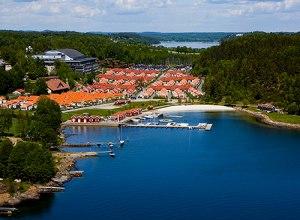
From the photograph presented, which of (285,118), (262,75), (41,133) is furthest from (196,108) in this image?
(41,133)

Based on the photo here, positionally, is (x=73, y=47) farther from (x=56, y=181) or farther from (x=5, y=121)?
(x=56, y=181)

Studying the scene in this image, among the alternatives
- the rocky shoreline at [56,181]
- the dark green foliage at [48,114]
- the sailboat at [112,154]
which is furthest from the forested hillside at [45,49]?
the rocky shoreline at [56,181]

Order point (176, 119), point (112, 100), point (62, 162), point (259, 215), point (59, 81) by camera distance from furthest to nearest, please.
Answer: point (59, 81) → point (112, 100) → point (176, 119) → point (62, 162) → point (259, 215)

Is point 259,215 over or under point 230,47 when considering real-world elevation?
under

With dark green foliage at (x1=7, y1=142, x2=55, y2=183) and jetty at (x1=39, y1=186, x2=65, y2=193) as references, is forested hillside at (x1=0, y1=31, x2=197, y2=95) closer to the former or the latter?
dark green foliage at (x1=7, y1=142, x2=55, y2=183)

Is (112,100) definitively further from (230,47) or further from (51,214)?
(51,214)

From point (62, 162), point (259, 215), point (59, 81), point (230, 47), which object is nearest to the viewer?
point (259, 215)

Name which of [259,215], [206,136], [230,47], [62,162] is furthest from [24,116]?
[230,47]
